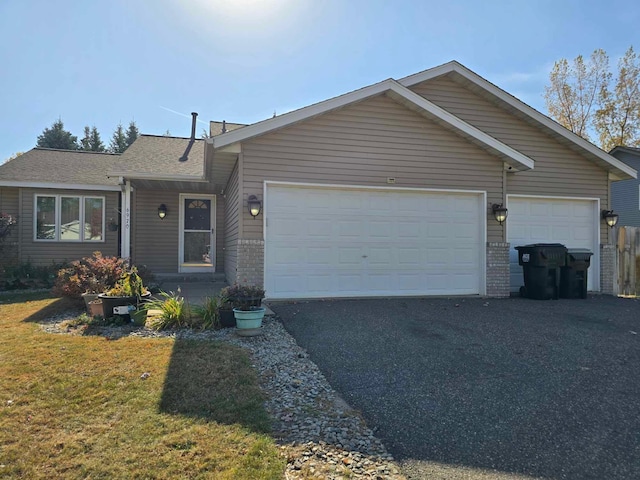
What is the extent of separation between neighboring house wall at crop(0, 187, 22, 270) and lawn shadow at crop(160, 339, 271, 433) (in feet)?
31.7

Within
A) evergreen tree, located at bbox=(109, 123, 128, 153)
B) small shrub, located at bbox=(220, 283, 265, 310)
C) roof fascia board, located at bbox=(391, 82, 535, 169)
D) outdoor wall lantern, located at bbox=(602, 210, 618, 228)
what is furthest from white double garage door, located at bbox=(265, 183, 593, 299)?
evergreen tree, located at bbox=(109, 123, 128, 153)

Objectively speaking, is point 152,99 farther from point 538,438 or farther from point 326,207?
point 538,438

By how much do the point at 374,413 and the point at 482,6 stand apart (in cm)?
855

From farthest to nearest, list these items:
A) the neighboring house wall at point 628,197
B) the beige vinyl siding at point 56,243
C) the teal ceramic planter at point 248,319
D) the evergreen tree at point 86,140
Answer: the evergreen tree at point 86,140 → the neighboring house wall at point 628,197 → the beige vinyl siding at point 56,243 → the teal ceramic planter at point 248,319

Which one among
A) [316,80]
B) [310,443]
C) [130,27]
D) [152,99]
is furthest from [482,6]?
[152,99]

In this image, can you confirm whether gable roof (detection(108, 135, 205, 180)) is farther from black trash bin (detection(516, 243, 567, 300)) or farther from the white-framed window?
black trash bin (detection(516, 243, 567, 300))

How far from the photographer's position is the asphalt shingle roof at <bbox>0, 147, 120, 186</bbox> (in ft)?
36.8

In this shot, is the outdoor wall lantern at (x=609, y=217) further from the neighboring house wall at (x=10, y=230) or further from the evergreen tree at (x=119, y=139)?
the evergreen tree at (x=119, y=139)

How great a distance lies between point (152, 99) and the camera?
13.3 m

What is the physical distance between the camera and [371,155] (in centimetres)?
820

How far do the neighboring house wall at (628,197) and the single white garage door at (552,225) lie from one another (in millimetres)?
9843

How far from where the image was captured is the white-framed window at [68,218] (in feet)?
37.8

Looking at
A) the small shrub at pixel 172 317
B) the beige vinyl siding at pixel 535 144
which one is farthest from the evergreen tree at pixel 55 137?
the small shrub at pixel 172 317

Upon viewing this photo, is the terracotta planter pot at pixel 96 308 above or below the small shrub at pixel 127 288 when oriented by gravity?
below
